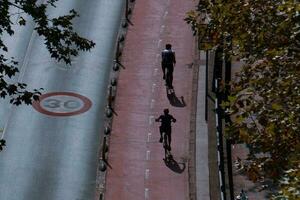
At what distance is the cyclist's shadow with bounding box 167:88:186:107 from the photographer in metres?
29.8

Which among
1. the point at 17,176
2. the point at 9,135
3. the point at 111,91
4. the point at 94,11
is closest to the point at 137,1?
the point at 94,11

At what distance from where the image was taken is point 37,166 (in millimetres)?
25734

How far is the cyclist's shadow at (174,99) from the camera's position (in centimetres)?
2981

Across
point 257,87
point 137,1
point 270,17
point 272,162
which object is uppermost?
point 137,1

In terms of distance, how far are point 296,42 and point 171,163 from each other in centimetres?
1229

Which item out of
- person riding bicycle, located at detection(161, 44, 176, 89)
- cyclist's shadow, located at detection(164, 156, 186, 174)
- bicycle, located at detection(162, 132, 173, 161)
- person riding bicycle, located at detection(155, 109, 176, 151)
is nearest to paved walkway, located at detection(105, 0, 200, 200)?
cyclist's shadow, located at detection(164, 156, 186, 174)

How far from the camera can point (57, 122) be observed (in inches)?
1125

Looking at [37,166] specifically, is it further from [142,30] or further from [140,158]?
[142,30]

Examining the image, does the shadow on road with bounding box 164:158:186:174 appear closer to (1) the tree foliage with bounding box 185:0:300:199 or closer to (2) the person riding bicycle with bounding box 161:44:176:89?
(2) the person riding bicycle with bounding box 161:44:176:89

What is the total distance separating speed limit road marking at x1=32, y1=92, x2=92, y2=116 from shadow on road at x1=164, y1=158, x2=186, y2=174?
15.5ft

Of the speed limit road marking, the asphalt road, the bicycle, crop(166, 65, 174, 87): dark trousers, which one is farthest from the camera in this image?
crop(166, 65, 174, 87): dark trousers

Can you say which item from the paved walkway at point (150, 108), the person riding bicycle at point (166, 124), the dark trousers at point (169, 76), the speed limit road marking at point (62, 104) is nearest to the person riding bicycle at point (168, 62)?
the dark trousers at point (169, 76)

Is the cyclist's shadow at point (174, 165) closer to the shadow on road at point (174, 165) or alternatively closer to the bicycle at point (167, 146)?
the shadow on road at point (174, 165)

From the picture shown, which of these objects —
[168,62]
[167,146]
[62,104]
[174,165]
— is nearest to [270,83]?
[174,165]
